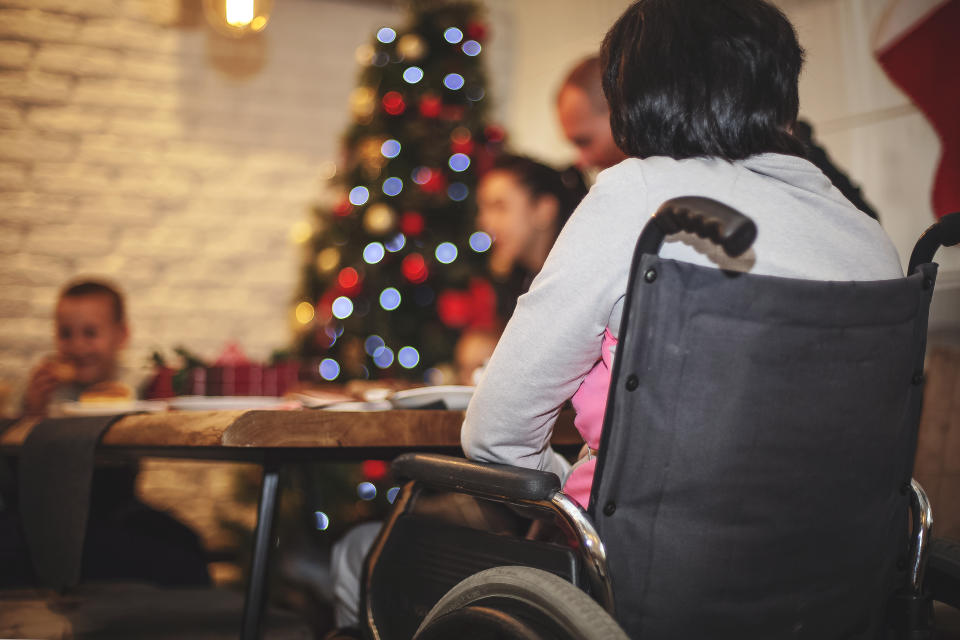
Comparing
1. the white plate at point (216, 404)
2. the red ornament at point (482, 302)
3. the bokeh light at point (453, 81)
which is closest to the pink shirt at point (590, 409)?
the white plate at point (216, 404)

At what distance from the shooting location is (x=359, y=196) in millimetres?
3436

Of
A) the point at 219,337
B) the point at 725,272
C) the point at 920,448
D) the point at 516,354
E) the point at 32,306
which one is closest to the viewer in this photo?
the point at 725,272

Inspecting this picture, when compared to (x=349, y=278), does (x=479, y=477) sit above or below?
below

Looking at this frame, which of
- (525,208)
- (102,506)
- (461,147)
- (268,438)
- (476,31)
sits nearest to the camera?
(268,438)

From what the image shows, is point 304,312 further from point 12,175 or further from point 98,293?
point 12,175

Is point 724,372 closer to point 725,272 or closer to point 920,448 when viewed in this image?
point 725,272

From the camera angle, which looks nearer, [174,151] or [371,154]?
[371,154]

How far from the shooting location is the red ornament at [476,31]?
3551 millimetres

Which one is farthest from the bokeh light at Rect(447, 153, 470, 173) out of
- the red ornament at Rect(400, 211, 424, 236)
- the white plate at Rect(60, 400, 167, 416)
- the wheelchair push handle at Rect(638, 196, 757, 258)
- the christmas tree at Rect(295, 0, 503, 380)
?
the wheelchair push handle at Rect(638, 196, 757, 258)

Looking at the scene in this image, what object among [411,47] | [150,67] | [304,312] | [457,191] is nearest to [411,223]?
[457,191]

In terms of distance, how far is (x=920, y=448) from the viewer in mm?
1868

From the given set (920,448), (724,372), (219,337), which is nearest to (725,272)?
(724,372)

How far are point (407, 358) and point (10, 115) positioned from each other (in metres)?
2.07

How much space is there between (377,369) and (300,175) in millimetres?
1257
